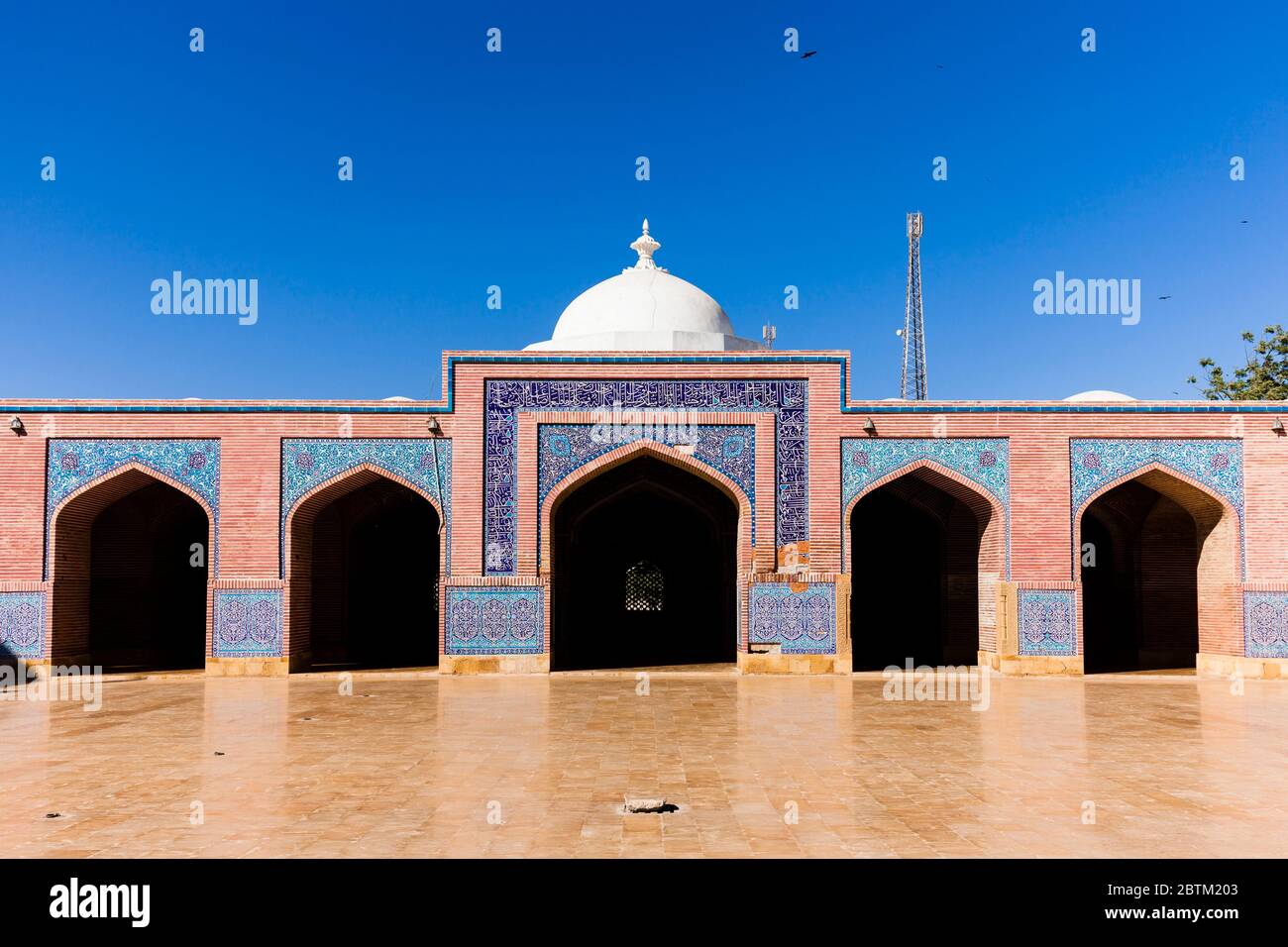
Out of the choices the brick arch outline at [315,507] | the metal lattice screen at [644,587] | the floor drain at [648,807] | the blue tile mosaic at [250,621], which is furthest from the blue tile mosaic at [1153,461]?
the blue tile mosaic at [250,621]

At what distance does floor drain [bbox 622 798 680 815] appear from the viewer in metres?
5.41

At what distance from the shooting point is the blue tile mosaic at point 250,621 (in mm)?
13656

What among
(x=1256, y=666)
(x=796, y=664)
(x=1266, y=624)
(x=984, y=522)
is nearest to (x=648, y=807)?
(x=796, y=664)

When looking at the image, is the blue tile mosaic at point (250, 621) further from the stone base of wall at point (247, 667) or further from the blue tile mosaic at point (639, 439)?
the blue tile mosaic at point (639, 439)

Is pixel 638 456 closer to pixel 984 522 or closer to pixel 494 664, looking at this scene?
pixel 494 664

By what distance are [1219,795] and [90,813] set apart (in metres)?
6.40

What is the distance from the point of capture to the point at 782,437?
14.0m

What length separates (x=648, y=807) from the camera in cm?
543

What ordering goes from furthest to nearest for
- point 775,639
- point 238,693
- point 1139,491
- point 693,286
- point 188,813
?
point 693,286
point 1139,491
point 775,639
point 238,693
point 188,813

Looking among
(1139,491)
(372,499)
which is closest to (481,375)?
(372,499)

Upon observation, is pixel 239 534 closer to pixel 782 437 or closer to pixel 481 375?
pixel 481 375

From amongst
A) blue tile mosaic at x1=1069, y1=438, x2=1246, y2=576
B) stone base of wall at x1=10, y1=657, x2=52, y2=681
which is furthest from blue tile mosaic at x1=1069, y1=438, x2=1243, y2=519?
stone base of wall at x1=10, y1=657, x2=52, y2=681
